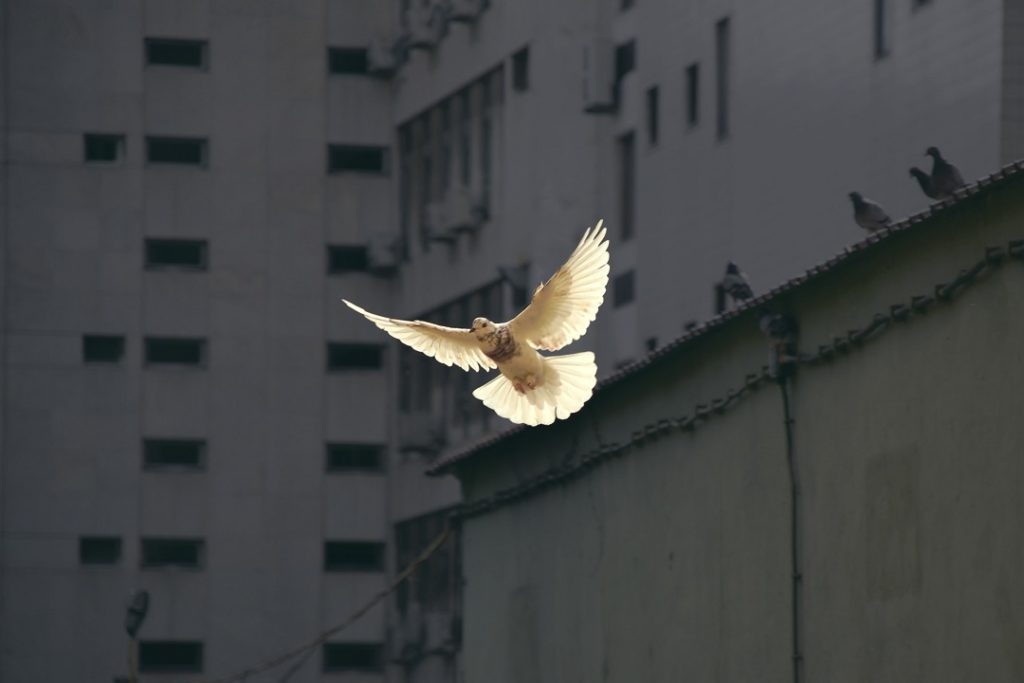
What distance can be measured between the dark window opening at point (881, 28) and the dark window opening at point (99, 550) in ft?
121

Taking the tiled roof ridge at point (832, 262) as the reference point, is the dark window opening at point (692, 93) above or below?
above

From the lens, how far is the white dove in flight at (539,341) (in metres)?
25.2

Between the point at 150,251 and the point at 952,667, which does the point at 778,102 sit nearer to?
the point at 952,667

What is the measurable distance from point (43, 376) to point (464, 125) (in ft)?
47.5

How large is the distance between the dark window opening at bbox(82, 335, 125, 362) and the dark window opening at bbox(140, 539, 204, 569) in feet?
16.8

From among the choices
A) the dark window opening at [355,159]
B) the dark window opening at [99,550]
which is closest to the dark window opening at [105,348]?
the dark window opening at [99,550]

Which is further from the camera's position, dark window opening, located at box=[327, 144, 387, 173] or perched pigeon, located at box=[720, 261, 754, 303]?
dark window opening, located at box=[327, 144, 387, 173]

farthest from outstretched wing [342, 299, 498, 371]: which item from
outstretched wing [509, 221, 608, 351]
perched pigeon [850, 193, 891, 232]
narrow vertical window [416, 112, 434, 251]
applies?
narrow vertical window [416, 112, 434, 251]

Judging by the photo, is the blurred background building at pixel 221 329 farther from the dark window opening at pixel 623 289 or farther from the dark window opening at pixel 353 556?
the dark window opening at pixel 623 289

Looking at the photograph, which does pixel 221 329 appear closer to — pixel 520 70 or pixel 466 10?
pixel 466 10

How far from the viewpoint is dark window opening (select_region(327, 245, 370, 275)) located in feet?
254

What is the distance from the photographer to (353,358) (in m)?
77.8

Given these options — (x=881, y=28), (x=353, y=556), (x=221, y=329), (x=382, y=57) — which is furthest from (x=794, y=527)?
(x=221, y=329)

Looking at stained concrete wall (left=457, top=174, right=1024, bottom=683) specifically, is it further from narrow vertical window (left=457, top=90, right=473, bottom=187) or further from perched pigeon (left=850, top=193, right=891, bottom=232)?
narrow vertical window (left=457, top=90, right=473, bottom=187)
